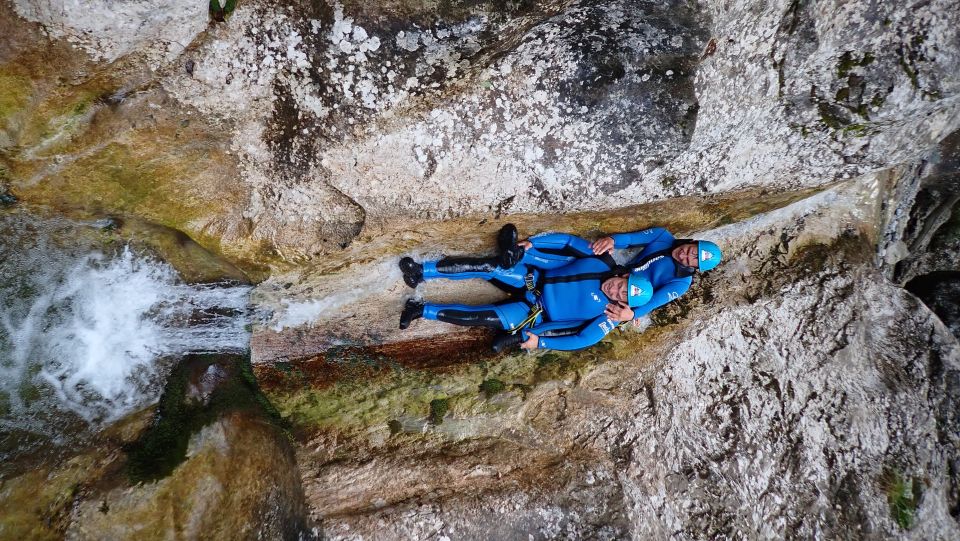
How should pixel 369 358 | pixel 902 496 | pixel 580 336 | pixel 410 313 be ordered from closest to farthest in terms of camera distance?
1. pixel 902 496
2. pixel 580 336
3. pixel 410 313
4. pixel 369 358

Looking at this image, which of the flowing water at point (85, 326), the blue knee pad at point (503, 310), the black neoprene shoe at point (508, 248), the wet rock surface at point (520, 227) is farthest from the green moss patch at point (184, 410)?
the black neoprene shoe at point (508, 248)

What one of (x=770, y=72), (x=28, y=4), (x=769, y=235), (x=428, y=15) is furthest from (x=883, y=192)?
(x=28, y=4)

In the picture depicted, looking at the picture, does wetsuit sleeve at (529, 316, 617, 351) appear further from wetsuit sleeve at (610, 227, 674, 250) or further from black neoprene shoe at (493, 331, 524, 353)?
wetsuit sleeve at (610, 227, 674, 250)

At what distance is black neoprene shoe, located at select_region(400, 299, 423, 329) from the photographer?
5.39 meters

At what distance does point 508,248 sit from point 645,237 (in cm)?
142

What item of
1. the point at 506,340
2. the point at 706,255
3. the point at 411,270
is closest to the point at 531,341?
the point at 506,340

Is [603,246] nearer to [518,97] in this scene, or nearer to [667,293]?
[667,293]

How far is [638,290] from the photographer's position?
4938 mm

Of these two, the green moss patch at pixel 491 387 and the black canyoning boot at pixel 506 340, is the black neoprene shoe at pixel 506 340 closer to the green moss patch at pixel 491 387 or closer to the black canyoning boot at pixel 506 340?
the black canyoning boot at pixel 506 340

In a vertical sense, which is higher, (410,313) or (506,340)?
(410,313)

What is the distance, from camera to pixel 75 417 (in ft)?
15.2

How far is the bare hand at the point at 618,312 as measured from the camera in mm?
5070

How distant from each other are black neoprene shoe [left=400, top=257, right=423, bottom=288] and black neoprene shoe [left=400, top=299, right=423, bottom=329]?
0.23 metres

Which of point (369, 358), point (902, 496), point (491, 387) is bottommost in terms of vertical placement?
point (902, 496)
